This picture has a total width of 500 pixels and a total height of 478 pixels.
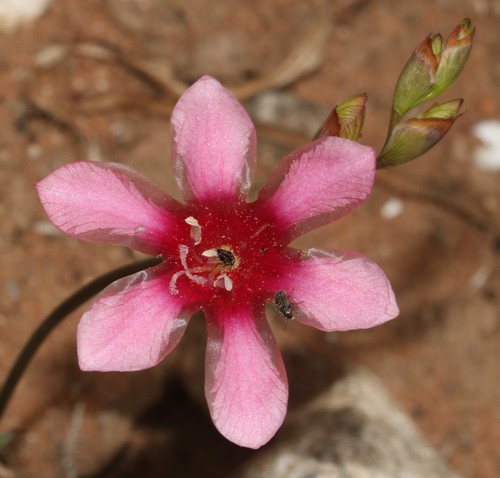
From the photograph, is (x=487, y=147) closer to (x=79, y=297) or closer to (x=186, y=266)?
(x=186, y=266)

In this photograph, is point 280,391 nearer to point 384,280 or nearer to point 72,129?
point 384,280

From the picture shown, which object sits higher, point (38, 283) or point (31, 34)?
point (31, 34)

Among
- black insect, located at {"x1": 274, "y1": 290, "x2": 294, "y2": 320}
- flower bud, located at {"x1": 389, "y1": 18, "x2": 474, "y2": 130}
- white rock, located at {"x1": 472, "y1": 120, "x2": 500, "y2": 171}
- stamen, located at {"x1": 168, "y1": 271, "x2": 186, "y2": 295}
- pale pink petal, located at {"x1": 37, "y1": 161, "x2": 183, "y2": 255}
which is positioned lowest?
white rock, located at {"x1": 472, "y1": 120, "x2": 500, "y2": 171}

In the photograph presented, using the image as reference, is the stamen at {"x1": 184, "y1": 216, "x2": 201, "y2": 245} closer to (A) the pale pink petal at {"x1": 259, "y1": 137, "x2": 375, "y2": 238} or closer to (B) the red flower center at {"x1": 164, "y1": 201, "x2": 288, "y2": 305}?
(B) the red flower center at {"x1": 164, "y1": 201, "x2": 288, "y2": 305}

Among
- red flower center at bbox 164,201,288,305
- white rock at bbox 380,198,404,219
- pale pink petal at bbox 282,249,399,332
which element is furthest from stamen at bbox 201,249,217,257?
white rock at bbox 380,198,404,219

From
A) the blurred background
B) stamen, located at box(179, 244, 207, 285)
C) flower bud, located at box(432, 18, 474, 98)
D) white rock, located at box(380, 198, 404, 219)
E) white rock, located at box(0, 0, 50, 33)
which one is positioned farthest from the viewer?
white rock, located at box(380, 198, 404, 219)

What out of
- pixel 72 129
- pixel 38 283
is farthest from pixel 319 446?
pixel 72 129
